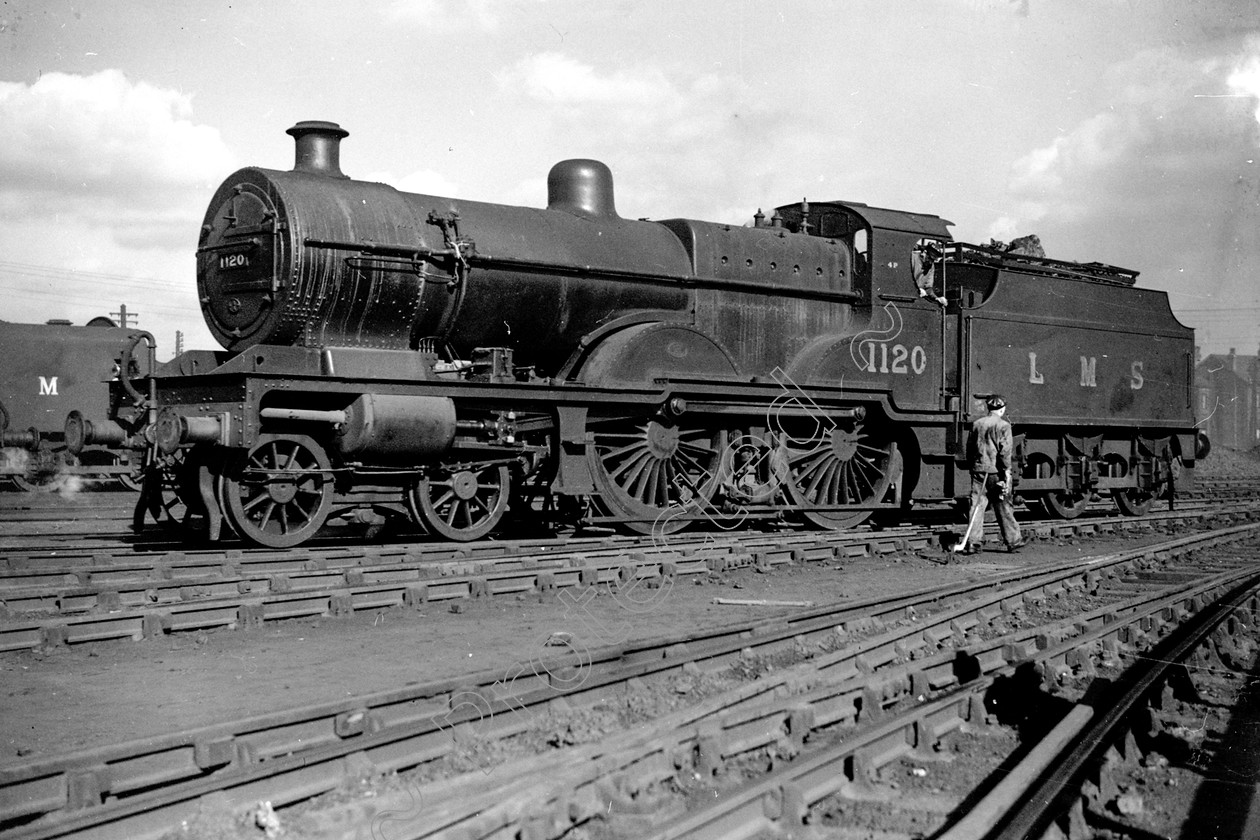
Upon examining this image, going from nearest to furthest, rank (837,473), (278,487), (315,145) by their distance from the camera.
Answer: (278,487)
(315,145)
(837,473)

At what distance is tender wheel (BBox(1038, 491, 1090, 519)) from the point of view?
1403 cm

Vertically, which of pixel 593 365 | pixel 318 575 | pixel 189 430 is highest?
pixel 593 365

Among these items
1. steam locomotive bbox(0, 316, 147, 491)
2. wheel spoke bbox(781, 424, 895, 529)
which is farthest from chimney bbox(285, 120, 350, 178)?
steam locomotive bbox(0, 316, 147, 491)

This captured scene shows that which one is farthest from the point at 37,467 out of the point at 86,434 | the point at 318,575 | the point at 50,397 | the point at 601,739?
the point at 601,739

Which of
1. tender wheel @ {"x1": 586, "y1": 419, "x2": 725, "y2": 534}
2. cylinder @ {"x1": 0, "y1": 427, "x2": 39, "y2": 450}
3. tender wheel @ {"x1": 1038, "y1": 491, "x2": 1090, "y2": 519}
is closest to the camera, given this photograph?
tender wheel @ {"x1": 586, "y1": 419, "x2": 725, "y2": 534}

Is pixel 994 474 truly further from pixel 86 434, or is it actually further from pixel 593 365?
pixel 86 434

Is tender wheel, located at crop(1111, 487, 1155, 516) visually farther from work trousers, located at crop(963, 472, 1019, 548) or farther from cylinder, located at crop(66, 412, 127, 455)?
cylinder, located at crop(66, 412, 127, 455)

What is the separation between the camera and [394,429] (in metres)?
8.91

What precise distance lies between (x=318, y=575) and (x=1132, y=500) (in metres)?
11.4

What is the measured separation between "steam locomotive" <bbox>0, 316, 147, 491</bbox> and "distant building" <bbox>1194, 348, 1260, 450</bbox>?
45.3 m

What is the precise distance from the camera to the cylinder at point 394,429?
886 centimetres

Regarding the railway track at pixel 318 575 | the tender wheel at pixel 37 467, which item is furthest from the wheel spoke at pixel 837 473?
the tender wheel at pixel 37 467

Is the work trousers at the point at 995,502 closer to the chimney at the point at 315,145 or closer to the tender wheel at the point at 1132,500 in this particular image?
the tender wheel at the point at 1132,500

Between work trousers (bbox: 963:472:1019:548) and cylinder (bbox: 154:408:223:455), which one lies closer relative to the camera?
cylinder (bbox: 154:408:223:455)
